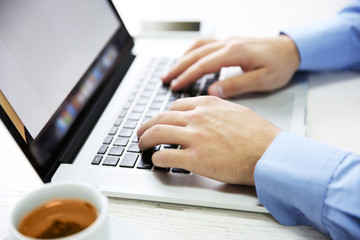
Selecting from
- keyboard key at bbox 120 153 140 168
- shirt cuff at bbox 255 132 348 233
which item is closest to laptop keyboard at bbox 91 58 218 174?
keyboard key at bbox 120 153 140 168

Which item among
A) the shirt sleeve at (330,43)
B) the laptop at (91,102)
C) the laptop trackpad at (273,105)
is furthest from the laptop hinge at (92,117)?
the shirt sleeve at (330,43)

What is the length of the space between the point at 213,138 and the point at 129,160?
0.13 m

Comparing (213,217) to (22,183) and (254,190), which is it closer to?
(254,190)

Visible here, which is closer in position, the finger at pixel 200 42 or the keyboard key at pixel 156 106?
the keyboard key at pixel 156 106

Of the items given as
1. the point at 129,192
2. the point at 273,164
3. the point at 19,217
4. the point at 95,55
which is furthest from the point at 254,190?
the point at 95,55

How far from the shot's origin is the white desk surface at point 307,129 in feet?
1.64

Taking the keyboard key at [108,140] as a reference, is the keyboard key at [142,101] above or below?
below

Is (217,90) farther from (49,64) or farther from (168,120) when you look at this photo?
(49,64)

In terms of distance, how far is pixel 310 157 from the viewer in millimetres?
516

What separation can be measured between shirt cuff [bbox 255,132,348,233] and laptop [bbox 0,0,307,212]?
3cm

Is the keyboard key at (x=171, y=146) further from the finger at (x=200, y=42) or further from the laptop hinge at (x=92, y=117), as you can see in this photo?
the finger at (x=200, y=42)

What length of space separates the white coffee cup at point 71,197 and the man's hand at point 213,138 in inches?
6.9

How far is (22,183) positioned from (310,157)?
0.42 meters

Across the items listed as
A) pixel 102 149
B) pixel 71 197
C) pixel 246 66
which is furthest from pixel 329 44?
pixel 71 197
